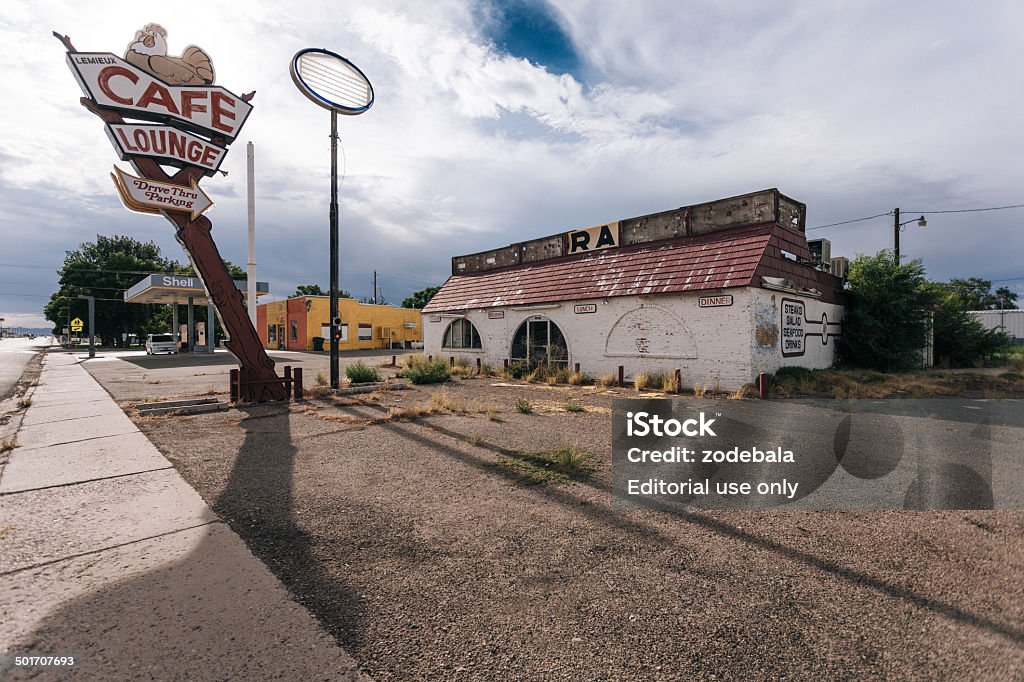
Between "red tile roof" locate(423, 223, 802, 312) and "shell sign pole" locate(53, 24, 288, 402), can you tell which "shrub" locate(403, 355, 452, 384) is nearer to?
"red tile roof" locate(423, 223, 802, 312)

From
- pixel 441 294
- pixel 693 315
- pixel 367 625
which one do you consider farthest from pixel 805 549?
pixel 441 294

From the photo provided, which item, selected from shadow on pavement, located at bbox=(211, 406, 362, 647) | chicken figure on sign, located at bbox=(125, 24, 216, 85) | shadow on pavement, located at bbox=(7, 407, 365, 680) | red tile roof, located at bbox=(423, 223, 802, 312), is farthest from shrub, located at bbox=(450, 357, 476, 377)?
shadow on pavement, located at bbox=(7, 407, 365, 680)

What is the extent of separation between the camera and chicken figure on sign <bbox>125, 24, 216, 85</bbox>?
10.3 metres

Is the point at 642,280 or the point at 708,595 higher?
the point at 642,280

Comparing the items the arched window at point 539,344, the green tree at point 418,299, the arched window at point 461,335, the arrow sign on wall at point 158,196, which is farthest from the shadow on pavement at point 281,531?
the green tree at point 418,299

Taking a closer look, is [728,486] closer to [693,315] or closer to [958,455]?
[958,455]

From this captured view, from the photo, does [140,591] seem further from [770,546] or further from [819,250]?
[819,250]

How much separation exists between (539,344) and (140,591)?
1581cm

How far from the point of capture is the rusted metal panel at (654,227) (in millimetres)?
16188

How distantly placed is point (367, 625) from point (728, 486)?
4.07m

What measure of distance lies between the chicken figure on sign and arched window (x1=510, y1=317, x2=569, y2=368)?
1256 cm

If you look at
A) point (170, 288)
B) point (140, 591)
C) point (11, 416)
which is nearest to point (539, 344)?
point (11, 416)

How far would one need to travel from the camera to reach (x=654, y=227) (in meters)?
16.8

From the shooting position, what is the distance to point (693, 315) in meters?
13.8
